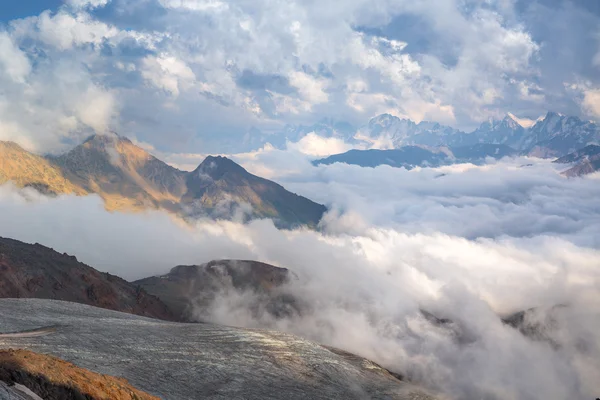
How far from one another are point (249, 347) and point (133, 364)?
3936 centimetres

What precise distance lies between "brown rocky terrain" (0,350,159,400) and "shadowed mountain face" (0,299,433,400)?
20.4m

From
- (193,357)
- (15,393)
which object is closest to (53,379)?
(15,393)

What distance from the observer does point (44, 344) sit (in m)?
96.1

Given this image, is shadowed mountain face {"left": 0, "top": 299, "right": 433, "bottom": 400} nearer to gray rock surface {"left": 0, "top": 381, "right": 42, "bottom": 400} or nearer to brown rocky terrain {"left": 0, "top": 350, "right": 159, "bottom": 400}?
brown rocky terrain {"left": 0, "top": 350, "right": 159, "bottom": 400}

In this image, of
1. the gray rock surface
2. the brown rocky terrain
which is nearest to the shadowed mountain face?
the brown rocky terrain

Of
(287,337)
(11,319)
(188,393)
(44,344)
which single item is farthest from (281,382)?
(11,319)

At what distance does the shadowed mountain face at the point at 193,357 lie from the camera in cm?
9675

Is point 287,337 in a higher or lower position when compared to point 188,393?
higher

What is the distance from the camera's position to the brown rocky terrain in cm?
6128

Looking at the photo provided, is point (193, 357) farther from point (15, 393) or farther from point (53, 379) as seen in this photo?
point (15, 393)

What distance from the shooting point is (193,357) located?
114 meters

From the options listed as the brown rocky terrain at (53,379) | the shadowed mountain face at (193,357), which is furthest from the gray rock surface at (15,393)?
the shadowed mountain face at (193,357)

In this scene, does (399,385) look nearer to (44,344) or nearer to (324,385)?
(324,385)

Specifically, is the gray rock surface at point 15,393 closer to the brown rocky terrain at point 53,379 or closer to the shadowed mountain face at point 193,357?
the brown rocky terrain at point 53,379
